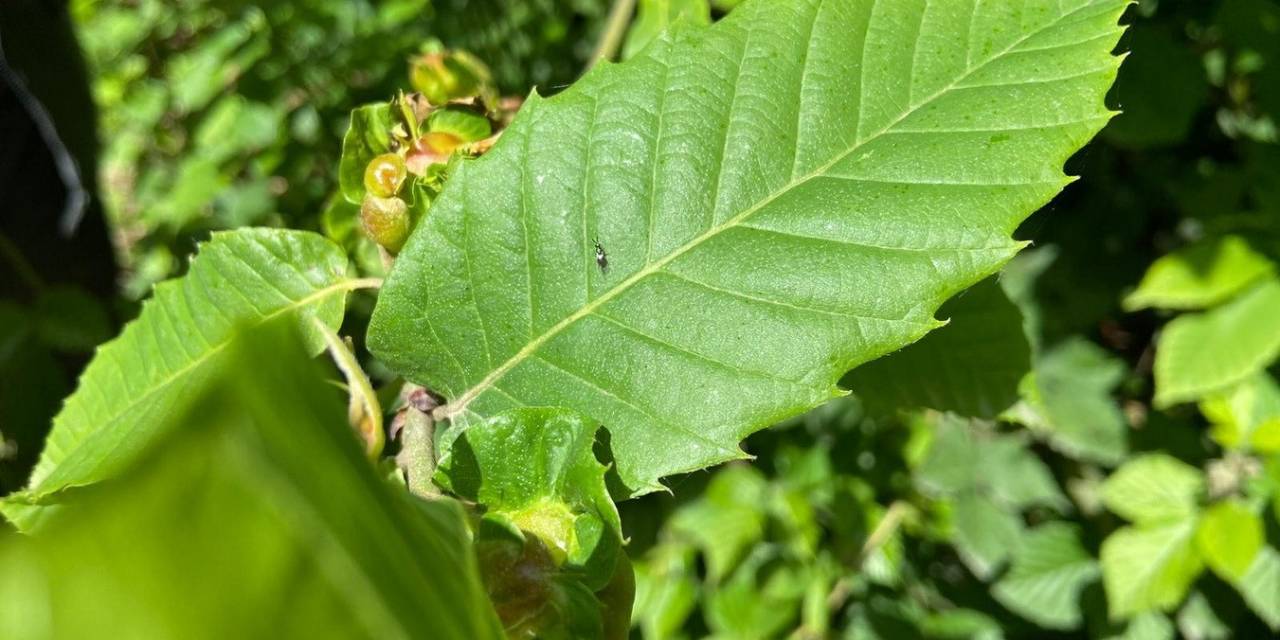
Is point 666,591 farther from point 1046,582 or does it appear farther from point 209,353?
point 209,353

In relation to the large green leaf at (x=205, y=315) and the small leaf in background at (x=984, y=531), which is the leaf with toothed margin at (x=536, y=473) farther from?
the small leaf in background at (x=984, y=531)

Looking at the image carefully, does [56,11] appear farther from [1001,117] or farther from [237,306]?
[1001,117]

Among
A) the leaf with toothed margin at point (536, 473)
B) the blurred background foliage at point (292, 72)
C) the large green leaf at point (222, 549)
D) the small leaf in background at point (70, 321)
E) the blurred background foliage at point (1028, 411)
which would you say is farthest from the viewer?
the blurred background foliage at point (292, 72)

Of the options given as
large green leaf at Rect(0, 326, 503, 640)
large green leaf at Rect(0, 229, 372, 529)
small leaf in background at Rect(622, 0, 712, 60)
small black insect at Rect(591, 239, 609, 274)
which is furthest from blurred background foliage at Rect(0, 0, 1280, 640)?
large green leaf at Rect(0, 326, 503, 640)

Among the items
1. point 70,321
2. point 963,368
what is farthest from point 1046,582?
point 70,321

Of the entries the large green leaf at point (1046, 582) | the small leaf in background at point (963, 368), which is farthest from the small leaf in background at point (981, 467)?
the small leaf in background at point (963, 368)

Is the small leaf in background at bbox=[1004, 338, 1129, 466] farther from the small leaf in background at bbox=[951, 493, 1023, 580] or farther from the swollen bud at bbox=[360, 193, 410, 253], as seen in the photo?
the swollen bud at bbox=[360, 193, 410, 253]
